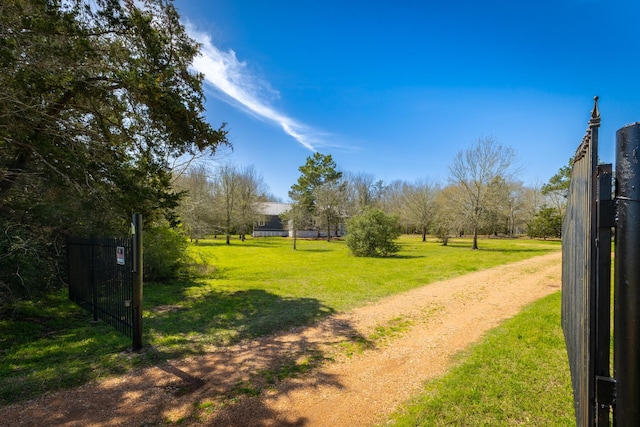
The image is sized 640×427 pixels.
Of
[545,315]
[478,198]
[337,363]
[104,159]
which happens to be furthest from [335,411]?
[478,198]

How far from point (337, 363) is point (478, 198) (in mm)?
24969

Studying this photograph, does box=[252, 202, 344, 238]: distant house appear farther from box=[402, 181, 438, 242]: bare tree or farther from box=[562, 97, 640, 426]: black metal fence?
box=[562, 97, 640, 426]: black metal fence

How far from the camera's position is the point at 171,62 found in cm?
757

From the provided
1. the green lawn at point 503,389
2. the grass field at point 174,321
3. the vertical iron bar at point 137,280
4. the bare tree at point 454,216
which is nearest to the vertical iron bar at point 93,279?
the grass field at point 174,321

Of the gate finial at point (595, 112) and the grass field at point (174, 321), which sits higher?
the gate finial at point (595, 112)

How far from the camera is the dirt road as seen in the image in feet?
10.6

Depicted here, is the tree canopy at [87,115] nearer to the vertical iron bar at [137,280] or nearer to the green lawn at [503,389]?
the vertical iron bar at [137,280]

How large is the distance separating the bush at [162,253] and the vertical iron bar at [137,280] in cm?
616

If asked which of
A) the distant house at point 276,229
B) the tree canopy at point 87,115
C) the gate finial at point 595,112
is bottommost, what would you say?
the distant house at point 276,229

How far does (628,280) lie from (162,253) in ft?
39.8

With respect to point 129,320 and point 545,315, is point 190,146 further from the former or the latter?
point 545,315

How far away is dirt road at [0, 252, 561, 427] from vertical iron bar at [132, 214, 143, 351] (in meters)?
0.92

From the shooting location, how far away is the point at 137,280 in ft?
16.4

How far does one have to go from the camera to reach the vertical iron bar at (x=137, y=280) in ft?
16.1
